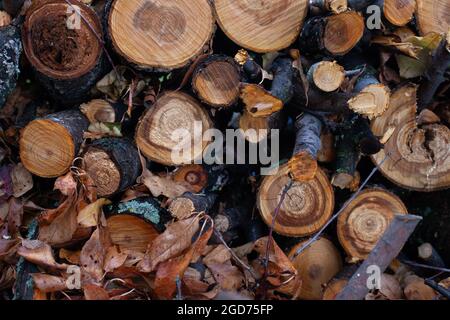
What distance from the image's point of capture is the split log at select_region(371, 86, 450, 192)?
2.65 meters

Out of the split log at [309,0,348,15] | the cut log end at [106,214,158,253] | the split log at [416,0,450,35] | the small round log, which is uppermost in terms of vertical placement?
the split log at [309,0,348,15]

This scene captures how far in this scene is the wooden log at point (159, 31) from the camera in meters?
2.38

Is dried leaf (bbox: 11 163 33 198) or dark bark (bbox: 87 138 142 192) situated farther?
dried leaf (bbox: 11 163 33 198)

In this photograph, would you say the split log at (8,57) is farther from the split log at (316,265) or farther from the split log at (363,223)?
the split log at (363,223)

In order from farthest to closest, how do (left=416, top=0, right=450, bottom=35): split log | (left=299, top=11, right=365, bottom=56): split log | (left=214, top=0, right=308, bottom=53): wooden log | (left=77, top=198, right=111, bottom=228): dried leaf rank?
1. (left=416, top=0, right=450, bottom=35): split log
2. (left=214, top=0, right=308, bottom=53): wooden log
3. (left=299, top=11, right=365, bottom=56): split log
4. (left=77, top=198, right=111, bottom=228): dried leaf

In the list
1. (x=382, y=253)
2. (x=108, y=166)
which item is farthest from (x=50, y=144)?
(x=382, y=253)

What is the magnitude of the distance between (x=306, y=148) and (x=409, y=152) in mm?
655

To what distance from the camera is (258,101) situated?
94.0 inches

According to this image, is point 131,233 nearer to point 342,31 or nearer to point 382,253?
point 382,253

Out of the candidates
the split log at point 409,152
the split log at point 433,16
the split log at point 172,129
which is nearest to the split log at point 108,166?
the split log at point 172,129

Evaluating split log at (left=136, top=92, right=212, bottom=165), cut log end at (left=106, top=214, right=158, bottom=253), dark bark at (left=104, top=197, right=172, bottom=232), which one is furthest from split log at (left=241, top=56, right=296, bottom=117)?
cut log end at (left=106, top=214, right=158, bottom=253)

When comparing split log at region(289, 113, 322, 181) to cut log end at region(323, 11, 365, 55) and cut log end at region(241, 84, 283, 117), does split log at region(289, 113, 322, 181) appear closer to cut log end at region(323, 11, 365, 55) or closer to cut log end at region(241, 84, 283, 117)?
cut log end at region(241, 84, 283, 117)

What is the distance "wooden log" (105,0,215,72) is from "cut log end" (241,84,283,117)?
0.29 meters

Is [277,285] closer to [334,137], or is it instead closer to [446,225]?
[334,137]
